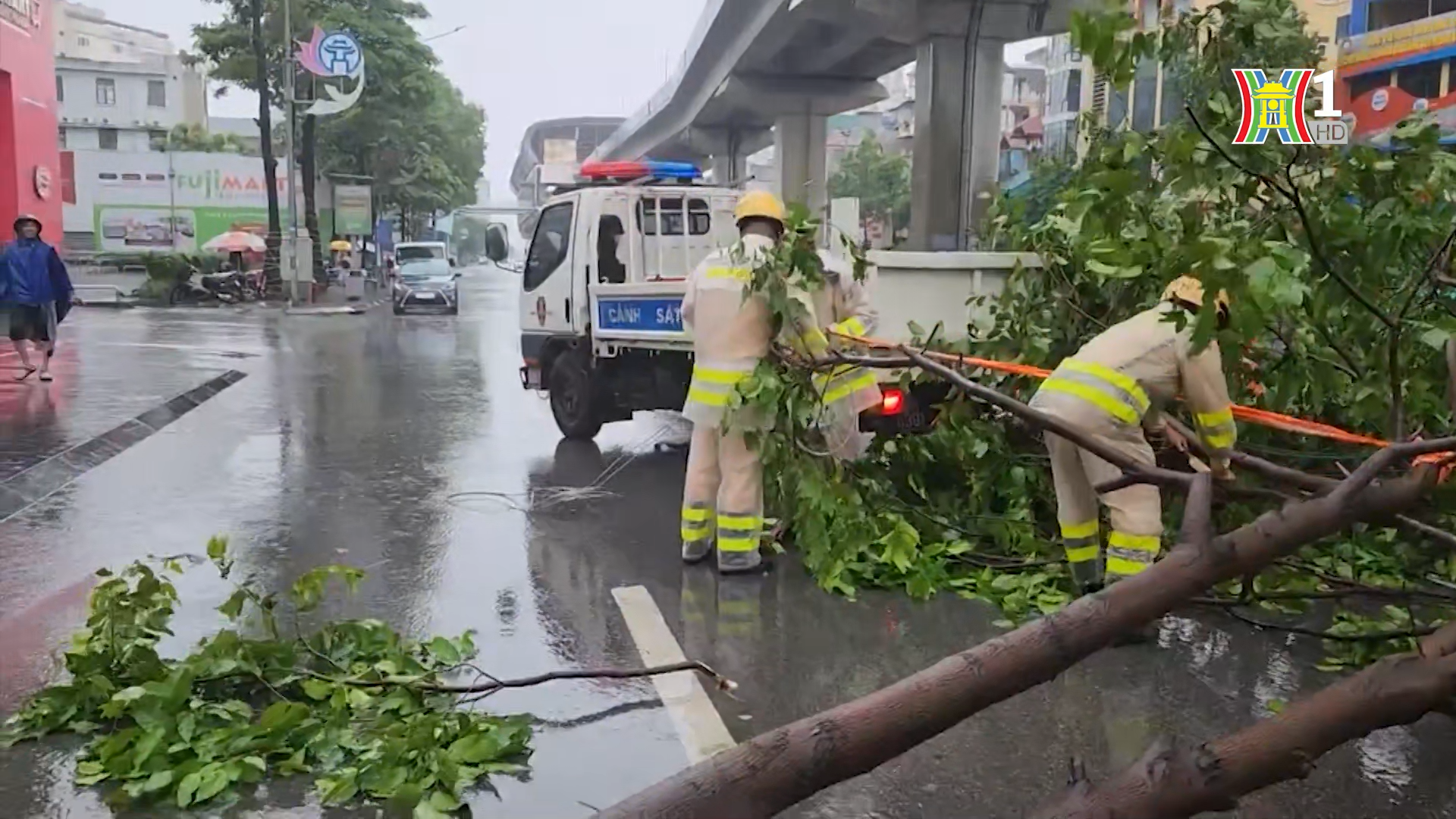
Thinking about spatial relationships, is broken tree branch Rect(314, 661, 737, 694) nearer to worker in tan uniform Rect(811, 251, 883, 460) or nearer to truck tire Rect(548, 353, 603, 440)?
worker in tan uniform Rect(811, 251, 883, 460)

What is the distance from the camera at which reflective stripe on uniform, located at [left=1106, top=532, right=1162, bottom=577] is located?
17.6ft

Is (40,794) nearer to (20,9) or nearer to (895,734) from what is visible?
(895,734)

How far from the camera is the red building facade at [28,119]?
22.6 metres

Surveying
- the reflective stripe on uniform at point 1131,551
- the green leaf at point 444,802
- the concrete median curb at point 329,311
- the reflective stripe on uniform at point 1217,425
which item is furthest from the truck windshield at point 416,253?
the green leaf at point 444,802

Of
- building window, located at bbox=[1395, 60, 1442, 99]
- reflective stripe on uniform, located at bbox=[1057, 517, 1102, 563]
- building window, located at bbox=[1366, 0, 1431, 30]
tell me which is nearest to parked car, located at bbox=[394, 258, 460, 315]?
building window, located at bbox=[1395, 60, 1442, 99]

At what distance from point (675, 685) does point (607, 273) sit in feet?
21.5

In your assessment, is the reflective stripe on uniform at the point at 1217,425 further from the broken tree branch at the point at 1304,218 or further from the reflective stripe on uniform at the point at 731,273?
the reflective stripe on uniform at the point at 731,273

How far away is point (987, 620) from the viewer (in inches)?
229

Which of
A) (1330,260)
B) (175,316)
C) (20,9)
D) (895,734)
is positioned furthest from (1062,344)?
(175,316)

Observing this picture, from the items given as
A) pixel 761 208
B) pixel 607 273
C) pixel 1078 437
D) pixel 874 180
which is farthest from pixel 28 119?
pixel 874 180

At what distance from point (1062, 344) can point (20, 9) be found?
892 inches

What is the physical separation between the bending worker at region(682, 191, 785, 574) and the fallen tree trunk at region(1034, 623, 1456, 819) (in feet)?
15.6

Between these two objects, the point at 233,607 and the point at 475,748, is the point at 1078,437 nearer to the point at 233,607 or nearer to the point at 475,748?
the point at 475,748

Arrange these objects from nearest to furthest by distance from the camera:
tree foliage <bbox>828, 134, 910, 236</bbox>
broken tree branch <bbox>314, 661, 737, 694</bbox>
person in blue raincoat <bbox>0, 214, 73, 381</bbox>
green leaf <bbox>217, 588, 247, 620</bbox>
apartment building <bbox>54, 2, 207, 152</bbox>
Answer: broken tree branch <bbox>314, 661, 737, 694</bbox> < green leaf <bbox>217, 588, 247, 620</bbox> < person in blue raincoat <bbox>0, 214, 73, 381</bbox> < tree foliage <bbox>828, 134, 910, 236</bbox> < apartment building <bbox>54, 2, 207, 152</bbox>
